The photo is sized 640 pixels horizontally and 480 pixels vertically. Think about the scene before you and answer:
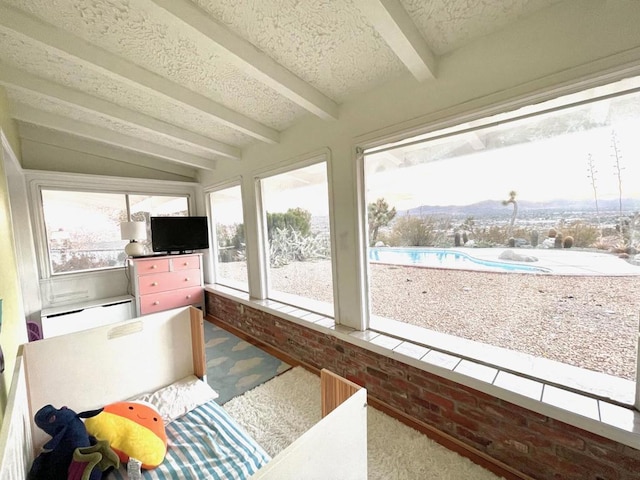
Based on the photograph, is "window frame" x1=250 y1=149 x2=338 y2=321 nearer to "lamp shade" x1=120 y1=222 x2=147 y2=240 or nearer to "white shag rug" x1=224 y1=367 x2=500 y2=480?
"white shag rug" x1=224 y1=367 x2=500 y2=480

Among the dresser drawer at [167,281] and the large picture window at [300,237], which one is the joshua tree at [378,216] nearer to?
the large picture window at [300,237]

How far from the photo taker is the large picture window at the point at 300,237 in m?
2.39

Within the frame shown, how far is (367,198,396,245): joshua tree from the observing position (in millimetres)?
1927

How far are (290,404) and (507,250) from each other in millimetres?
1837

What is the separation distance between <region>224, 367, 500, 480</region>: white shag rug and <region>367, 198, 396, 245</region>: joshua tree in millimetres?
1294

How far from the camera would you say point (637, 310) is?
1.14 meters

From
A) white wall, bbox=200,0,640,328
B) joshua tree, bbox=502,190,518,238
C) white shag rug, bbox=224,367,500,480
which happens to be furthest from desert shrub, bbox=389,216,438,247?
white shag rug, bbox=224,367,500,480

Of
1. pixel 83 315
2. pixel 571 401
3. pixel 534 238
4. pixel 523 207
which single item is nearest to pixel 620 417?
pixel 571 401

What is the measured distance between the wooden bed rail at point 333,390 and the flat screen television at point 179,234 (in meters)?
3.24

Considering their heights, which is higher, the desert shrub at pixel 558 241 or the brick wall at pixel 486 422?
the desert shrub at pixel 558 241

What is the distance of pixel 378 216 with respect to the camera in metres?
1.97

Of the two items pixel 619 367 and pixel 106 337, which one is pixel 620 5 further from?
pixel 106 337

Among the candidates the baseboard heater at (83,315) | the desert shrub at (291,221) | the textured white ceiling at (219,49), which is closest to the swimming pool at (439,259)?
the desert shrub at (291,221)

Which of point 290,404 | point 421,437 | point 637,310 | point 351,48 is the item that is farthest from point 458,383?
point 351,48
